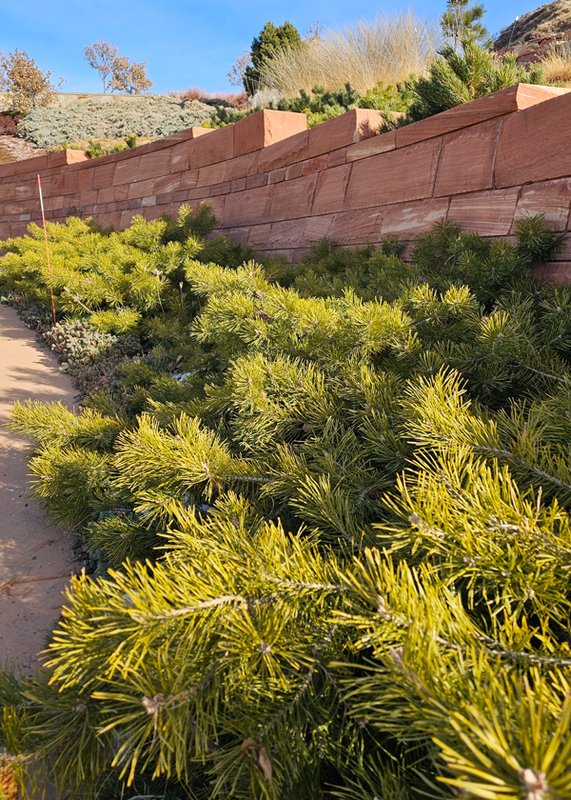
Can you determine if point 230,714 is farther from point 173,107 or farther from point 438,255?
point 173,107

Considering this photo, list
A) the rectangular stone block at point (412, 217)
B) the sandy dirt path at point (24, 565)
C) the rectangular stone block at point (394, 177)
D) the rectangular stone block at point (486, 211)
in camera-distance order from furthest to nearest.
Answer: the rectangular stone block at point (394, 177), the rectangular stone block at point (412, 217), the rectangular stone block at point (486, 211), the sandy dirt path at point (24, 565)

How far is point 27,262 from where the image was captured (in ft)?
19.7

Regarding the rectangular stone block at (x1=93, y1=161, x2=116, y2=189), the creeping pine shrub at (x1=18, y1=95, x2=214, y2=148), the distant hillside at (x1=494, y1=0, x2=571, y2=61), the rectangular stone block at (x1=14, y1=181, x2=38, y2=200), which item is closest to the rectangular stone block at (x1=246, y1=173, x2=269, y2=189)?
the rectangular stone block at (x1=93, y1=161, x2=116, y2=189)

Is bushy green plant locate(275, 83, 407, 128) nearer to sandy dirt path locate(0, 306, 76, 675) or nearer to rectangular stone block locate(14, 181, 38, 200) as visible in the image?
sandy dirt path locate(0, 306, 76, 675)

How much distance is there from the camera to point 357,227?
170 inches

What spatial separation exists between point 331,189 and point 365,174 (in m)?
0.47

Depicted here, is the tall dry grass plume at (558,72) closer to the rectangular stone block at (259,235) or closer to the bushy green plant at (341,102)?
the bushy green plant at (341,102)

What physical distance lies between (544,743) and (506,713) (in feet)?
0.19

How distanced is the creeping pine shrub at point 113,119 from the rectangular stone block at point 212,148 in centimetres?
693

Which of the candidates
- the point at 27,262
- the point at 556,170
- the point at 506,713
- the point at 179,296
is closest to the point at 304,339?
the point at 506,713

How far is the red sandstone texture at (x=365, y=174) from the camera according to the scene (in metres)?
2.84

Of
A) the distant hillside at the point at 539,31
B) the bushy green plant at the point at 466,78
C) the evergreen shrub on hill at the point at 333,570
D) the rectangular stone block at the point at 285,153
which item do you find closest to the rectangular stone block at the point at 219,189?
the rectangular stone block at the point at 285,153

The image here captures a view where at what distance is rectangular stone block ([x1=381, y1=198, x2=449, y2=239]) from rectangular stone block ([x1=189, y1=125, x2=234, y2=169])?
3.03 meters

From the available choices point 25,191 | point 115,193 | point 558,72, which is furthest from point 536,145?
point 25,191
